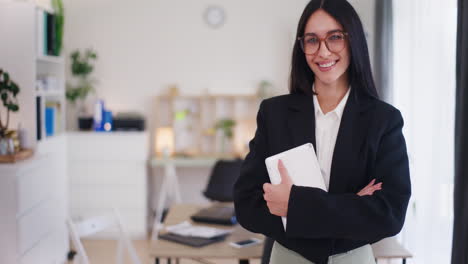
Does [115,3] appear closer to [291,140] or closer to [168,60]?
[168,60]

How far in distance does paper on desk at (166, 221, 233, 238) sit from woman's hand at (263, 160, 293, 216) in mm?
1371

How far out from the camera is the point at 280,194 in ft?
4.95

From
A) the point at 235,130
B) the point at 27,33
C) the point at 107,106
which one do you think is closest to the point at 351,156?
the point at 27,33

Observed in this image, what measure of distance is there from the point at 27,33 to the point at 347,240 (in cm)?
337

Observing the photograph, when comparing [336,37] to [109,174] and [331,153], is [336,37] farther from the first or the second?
[109,174]

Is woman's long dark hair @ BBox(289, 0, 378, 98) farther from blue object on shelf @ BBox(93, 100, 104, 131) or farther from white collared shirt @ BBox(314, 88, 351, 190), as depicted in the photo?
blue object on shelf @ BBox(93, 100, 104, 131)

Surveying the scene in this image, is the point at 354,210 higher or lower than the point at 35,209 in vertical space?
higher

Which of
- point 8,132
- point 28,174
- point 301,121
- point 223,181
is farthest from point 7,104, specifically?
point 301,121

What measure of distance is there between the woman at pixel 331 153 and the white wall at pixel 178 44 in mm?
4400

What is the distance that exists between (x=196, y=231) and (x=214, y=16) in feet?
11.7

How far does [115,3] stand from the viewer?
600 cm

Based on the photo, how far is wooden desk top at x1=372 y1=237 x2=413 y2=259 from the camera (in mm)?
2572

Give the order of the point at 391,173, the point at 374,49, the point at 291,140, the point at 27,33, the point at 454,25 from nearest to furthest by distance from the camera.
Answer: the point at 391,173
the point at 291,140
the point at 454,25
the point at 27,33
the point at 374,49

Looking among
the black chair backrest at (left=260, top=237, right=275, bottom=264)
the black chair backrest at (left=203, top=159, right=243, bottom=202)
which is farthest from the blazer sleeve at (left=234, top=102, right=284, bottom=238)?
the black chair backrest at (left=203, top=159, right=243, bottom=202)
